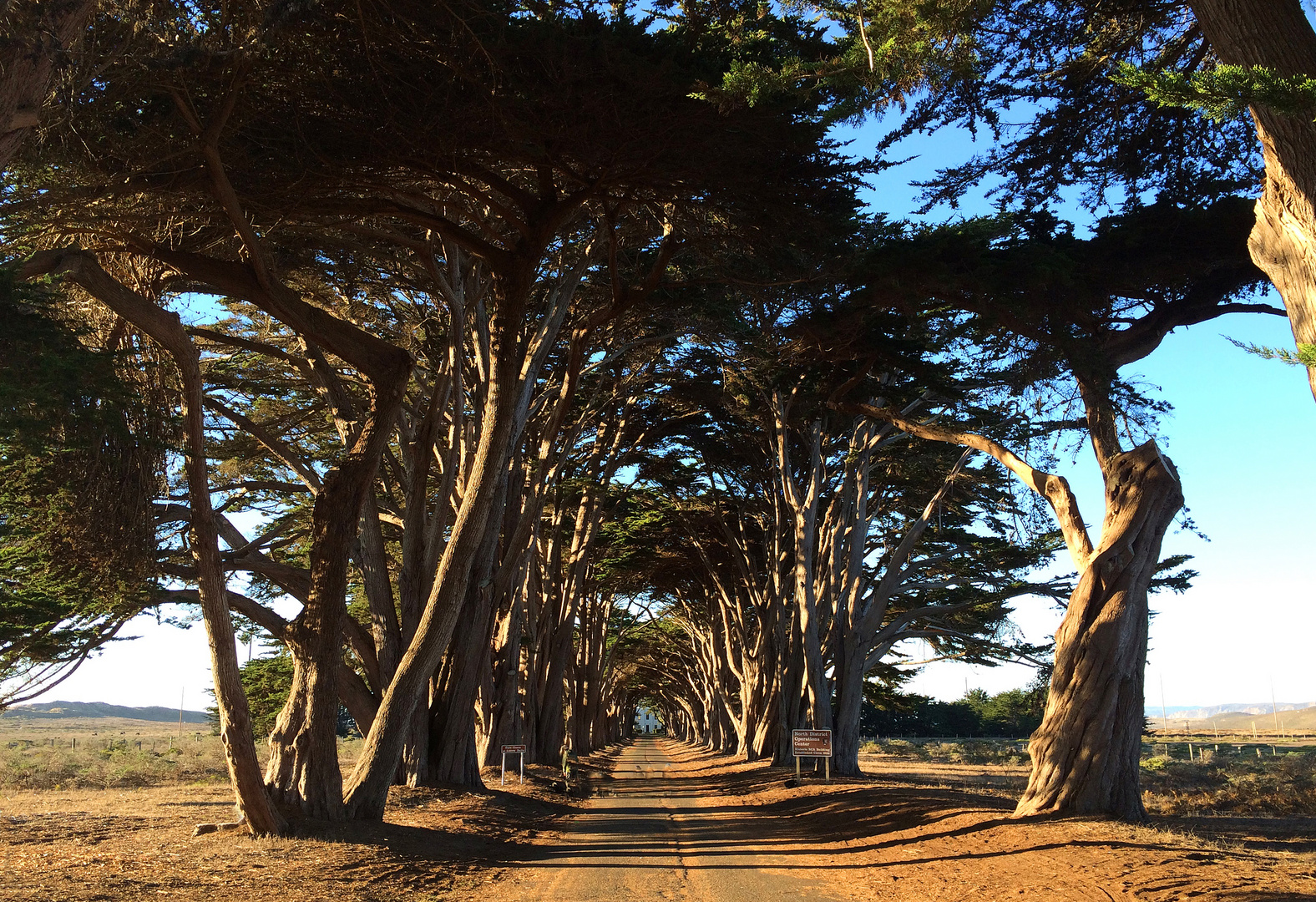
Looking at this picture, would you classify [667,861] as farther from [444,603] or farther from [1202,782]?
[1202,782]

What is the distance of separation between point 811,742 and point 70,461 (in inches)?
540

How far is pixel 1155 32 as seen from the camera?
10.1 meters

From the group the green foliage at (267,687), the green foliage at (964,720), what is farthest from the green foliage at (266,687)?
the green foliage at (964,720)

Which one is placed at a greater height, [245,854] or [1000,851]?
[1000,851]

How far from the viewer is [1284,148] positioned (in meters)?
5.30

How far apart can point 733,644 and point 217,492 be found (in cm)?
2718

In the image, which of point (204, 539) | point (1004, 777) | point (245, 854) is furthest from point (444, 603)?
point (1004, 777)

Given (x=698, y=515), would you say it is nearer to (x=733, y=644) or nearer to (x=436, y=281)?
(x=733, y=644)

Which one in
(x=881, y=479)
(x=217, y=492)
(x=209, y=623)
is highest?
(x=881, y=479)

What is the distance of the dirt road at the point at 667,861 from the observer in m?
8.45

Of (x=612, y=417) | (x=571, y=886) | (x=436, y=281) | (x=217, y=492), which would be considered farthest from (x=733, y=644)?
(x=571, y=886)

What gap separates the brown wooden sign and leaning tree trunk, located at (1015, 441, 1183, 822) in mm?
7907

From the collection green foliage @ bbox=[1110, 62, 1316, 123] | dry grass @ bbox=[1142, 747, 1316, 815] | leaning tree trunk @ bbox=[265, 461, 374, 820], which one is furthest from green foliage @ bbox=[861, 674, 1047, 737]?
green foliage @ bbox=[1110, 62, 1316, 123]

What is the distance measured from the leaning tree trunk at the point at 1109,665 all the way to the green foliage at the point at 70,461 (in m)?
9.50
